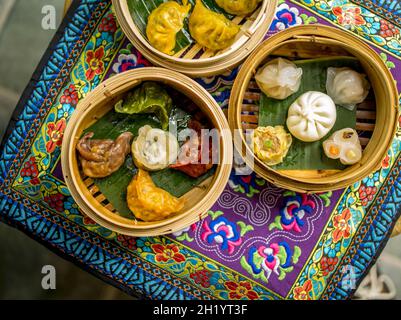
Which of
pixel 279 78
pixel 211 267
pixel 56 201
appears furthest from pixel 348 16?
pixel 56 201

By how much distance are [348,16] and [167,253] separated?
1369 mm

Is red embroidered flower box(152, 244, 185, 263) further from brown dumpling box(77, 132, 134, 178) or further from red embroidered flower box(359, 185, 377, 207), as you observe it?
red embroidered flower box(359, 185, 377, 207)

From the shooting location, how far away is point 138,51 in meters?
2.07

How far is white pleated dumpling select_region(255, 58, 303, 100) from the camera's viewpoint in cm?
203

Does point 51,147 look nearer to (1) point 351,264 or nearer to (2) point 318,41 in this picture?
(2) point 318,41

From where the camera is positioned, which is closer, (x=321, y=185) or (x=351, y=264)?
(x=321, y=185)

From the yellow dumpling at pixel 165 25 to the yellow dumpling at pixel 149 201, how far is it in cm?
58

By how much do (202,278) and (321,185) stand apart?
68 centimetres

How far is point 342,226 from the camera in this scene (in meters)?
2.14

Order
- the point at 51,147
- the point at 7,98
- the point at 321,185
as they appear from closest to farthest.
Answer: the point at 321,185, the point at 51,147, the point at 7,98

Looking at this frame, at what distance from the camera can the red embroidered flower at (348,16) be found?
214cm

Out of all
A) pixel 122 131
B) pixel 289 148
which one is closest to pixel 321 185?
pixel 289 148

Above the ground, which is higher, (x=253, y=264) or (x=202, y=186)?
(x=202, y=186)

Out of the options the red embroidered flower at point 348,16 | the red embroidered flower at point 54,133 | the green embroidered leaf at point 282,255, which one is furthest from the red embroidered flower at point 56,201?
the red embroidered flower at point 348,16
